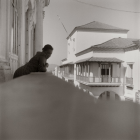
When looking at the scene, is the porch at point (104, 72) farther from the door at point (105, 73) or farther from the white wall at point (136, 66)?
the white wall at point (136, 66)

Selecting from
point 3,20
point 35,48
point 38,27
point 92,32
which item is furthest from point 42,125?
point 92,32

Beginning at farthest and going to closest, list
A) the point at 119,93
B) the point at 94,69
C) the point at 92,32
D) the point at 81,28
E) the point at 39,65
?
the point at 92,32 → the point at 81,28 → the point at 119,93 → the point at 94,69 → the point at 39,65

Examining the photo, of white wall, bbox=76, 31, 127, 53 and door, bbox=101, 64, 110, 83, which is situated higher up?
white wall, bbox=76, 31, 127, 53

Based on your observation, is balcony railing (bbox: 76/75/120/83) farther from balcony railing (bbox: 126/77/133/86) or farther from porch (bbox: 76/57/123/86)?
balcony railing (bbox: 126/77/133/86)

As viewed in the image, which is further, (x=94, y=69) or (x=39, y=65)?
(x=94, y=69)

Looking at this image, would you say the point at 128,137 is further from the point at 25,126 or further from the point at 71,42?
the point at 71,42

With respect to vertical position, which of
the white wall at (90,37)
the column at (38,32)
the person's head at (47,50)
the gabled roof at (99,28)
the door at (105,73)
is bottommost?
the door at (105,73)

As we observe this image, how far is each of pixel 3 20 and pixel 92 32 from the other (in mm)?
12403

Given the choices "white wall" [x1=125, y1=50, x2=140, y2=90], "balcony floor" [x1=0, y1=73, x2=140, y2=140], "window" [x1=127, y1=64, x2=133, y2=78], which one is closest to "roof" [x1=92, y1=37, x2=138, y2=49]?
"white wall" [x1=125, y1=50, x2=140, y2=90]

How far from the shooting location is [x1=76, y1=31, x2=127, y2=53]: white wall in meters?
12.7

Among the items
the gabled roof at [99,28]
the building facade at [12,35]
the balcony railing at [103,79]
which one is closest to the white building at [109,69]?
the balcony railing at [103,79]

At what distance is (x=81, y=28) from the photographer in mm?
12383

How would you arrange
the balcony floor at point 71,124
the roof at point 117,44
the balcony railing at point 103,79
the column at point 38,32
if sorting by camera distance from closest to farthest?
the balcony floor at point 71,124
the column at point 38,32
the balcony railing at point 103,79
the roof at point 117,44

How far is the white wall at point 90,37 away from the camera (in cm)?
1269
